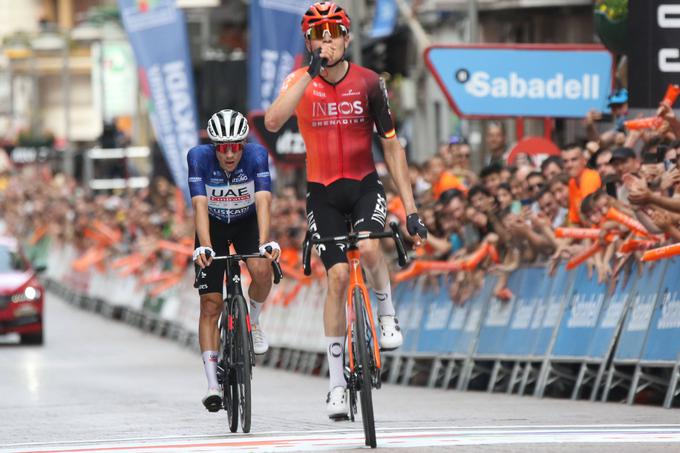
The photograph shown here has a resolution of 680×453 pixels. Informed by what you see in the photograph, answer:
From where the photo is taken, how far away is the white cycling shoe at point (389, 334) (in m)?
12.6

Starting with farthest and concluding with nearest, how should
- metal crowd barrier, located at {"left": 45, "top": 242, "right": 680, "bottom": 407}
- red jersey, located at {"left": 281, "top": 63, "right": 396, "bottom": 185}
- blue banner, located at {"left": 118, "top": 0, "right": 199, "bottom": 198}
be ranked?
blue banner, located at {"left": 118, "top": 0, "right": 199, "bottom": 198} < metal crowd barrier, located at {"left": 45, "top": 242, "right": 680, "bottom": 407} < red jersey, located at {"left": 281, "top": 63, "right": 396, "bottom": 185}

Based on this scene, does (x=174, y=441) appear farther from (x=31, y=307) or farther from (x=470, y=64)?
(x=31, y=307)

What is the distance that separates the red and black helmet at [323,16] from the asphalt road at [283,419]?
2376 millimetres

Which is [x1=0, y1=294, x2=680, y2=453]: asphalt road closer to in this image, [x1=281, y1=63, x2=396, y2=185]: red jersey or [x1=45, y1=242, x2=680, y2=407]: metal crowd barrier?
[x1=45, y1=242, x2=680, y2=407]: metal crowd barrier

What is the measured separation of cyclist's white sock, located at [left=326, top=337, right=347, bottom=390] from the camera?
12.5 metres

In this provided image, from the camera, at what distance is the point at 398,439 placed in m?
12.2

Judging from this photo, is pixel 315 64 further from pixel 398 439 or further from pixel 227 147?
pixel 398 439

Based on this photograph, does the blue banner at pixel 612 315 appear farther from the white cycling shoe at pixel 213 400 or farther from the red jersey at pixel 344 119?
the red jersey at pixel 344 119

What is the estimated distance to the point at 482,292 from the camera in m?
19.3

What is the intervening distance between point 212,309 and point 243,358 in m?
0.79

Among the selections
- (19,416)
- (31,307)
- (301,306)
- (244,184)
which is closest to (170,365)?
(301,306)

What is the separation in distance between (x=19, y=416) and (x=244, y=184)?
12.4ft

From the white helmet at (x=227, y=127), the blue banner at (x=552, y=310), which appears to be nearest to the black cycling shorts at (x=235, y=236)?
the white helmet at (x=227, y=127)

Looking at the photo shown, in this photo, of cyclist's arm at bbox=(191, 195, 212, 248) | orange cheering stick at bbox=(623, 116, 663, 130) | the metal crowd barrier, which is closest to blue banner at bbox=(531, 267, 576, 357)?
the metal crowd barrier
